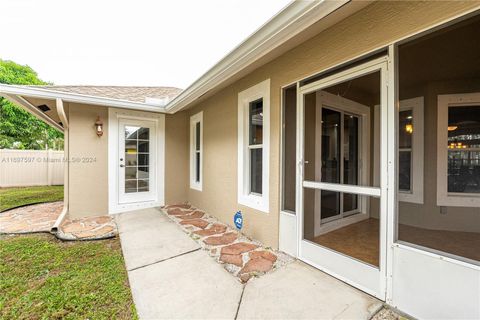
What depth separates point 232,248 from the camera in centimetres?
287

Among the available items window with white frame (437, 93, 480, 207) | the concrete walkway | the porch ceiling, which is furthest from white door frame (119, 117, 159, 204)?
window with white frame (437, 93, 480, 207)

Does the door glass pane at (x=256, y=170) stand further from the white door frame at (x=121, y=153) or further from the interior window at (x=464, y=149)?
the interior window at (x=464, y=149)

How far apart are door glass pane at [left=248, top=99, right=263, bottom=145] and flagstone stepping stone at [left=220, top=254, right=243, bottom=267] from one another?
1738 millimetres

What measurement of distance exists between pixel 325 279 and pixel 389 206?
102 cm

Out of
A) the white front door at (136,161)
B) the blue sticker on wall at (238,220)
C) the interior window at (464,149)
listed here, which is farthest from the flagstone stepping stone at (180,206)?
the interior window at (464,149)

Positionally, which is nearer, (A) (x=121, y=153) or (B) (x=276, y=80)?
(B) (x=276, y=80)

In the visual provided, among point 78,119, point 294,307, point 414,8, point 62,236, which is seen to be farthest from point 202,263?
point 78,119

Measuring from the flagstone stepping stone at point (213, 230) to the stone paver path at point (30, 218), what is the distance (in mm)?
2699

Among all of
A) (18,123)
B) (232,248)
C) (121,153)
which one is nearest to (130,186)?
(121,153)

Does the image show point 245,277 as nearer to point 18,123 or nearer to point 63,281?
point 63,281

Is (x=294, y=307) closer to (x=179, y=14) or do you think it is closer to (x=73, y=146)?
(x=73, y=146)

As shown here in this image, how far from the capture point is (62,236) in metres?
3.25

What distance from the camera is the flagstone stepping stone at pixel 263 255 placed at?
8.48 ft

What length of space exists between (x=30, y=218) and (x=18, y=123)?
10764 mm
